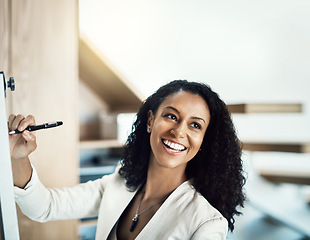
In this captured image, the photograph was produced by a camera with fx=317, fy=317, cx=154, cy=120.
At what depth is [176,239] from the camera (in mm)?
742

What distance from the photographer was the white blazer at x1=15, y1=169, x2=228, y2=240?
0.74 meters

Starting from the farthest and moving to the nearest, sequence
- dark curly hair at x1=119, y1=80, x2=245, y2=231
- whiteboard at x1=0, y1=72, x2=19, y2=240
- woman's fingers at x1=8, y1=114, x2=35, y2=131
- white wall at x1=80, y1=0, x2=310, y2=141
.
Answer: white wall at x1=80, y1=0, x2=310, y2=141 < dark curly hair at x1=119, y1=80, x2=245, y2=231 < woman's fingers at x1=8, y1=114, x2=35, y2=131 < whiteboard at x1=0, y1=72, x2=19, y2=240

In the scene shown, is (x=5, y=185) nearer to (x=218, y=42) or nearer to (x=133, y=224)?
(x=133, y=224)

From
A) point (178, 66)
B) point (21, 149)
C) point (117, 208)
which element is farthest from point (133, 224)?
point (178, 66)

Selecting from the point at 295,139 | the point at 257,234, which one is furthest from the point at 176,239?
the point at 257,234

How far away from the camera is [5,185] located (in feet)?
1.62

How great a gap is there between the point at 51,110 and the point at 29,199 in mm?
496

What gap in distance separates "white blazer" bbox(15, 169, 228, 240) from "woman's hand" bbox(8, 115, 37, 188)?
0.9 inches

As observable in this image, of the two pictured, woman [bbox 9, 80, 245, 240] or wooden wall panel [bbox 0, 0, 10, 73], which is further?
wooden wall panel [bbox 0, 0, 10, 73]

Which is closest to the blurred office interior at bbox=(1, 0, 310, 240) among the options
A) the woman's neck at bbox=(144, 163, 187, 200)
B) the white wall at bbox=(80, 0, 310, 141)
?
the white wall at bbox=(80, 0, 310, 141)

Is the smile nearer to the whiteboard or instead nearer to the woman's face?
the woman's face

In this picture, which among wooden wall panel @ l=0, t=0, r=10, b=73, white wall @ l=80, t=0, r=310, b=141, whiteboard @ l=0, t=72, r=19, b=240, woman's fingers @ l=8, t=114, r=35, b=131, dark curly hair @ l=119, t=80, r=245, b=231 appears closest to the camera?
whiteboard @ l=0, t=72, r=19, b=240

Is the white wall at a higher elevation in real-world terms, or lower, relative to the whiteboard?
higher

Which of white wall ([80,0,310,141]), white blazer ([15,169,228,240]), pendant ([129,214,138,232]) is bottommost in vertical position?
pendant ([129,214,138,232])
